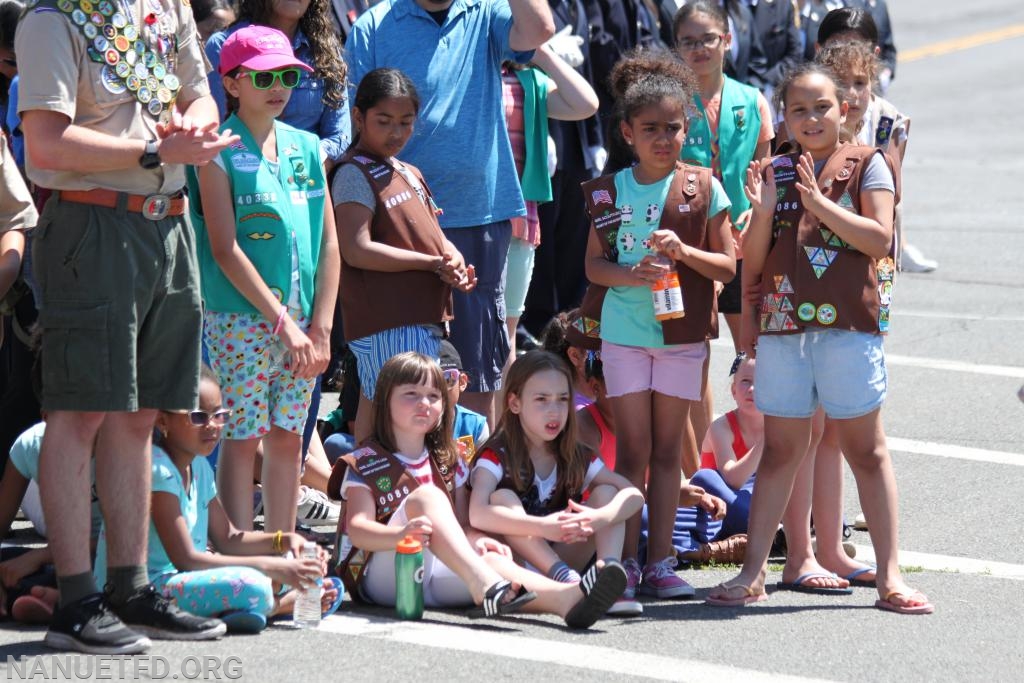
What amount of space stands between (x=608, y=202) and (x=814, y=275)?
974 mm

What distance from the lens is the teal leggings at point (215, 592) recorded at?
531cm

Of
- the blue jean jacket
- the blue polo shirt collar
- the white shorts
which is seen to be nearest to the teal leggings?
the white shorts

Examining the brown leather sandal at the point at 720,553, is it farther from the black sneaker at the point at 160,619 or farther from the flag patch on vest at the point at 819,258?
the black sneaker at the point at 160,619

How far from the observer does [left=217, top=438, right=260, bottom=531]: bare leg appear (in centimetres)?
596

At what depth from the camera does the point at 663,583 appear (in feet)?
20.5

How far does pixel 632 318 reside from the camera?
6.50 meters

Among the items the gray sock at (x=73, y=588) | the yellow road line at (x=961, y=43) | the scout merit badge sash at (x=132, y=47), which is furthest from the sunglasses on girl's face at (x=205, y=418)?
the yellow road line at (x=961, y=43)

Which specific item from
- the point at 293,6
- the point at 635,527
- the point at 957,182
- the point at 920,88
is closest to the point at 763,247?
the point at 635,527

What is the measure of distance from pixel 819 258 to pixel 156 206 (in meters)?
2.44

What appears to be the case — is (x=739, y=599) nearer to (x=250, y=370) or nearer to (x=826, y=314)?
(x=826, y=314)

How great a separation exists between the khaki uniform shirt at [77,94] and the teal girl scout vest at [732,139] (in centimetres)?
328

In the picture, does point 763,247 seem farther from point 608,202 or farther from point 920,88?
point 920,88

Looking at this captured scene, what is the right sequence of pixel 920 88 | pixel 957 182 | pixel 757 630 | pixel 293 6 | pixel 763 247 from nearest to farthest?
1. pixel 757 630
2. pixel 763 247
3. pixel 293 6
4. pixel 957 182
5. pixel 920 88

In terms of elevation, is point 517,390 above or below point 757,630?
above
